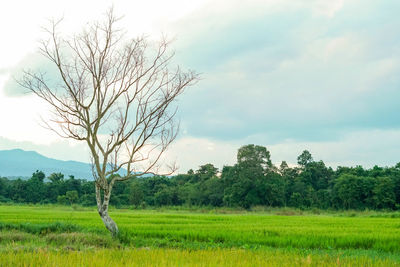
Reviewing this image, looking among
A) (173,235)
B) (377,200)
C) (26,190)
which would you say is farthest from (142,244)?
(26,190)

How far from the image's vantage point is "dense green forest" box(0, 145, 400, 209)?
165 feet

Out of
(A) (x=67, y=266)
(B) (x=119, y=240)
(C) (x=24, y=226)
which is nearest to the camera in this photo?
(A) (x=67, y=266)

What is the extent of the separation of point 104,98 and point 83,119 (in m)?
1.08

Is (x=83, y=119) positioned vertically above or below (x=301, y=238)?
above

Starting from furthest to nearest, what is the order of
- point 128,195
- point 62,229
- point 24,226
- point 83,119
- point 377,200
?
point 128,195 < point 377,200 < point 24,226 < point 62,229 < point 83,119

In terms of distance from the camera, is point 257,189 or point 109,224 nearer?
point 109,224

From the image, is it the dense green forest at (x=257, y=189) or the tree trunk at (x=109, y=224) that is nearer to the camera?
the tree trunk at (x=109, y=224)

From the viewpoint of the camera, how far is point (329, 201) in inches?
2146

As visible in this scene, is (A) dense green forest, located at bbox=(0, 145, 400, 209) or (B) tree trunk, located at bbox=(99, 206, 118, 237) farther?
(A) dense green forest, located at bbox=(0, 145, 400, 209)

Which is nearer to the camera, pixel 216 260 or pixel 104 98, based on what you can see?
pixel 216 260

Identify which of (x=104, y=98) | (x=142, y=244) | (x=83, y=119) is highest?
(x=104, y=98)

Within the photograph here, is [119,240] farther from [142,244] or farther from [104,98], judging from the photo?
[104,98]

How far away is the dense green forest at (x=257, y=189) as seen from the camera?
50312 millimetres

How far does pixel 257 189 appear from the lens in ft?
177
